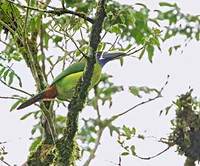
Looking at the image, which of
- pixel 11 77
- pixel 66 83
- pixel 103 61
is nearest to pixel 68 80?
pixel 66 83

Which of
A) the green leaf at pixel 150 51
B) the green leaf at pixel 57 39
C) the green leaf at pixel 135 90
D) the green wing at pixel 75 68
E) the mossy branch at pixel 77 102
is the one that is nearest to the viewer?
the mossy branch at pixel 77 102

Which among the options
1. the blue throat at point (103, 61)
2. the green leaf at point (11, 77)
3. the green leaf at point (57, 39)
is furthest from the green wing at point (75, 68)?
the green leaf at point (57, 39)

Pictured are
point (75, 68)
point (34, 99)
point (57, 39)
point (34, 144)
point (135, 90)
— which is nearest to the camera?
point (135, 90)

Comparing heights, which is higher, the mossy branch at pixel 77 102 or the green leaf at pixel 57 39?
the green leaf at pixel 57 39

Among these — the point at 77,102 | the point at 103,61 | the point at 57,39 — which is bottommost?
the point at 77,102

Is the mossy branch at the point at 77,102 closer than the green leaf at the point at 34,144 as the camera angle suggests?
Yes

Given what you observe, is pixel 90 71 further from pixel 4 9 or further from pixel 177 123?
pixel 177 123

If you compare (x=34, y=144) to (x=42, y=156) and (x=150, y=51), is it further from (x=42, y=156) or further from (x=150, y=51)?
(x=150, y=51)

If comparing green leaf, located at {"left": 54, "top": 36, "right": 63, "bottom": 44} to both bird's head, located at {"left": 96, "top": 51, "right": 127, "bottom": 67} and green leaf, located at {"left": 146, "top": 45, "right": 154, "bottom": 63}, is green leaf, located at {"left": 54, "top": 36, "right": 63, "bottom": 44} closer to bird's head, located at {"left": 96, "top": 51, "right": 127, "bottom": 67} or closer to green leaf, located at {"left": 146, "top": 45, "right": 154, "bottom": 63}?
bird's head, located at {"left": 96, "top": 51, "right": 127, "bottom": 67}

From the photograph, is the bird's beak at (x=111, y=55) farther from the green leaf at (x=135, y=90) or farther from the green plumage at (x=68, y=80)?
the green leaf at (x=135, y=90)

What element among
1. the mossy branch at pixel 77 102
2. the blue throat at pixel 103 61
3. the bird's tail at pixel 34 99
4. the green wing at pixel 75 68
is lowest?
the mossy branch at pixel 77 102

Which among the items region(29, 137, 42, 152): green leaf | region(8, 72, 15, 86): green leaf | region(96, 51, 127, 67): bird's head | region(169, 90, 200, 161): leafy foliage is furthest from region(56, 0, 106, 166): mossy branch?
region(169, 90, 200, 161): leafy foliage

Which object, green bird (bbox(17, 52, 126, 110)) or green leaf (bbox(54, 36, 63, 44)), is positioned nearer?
green bird (bbox(17, 52, 126, 110))

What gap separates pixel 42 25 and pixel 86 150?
983 millimetres
